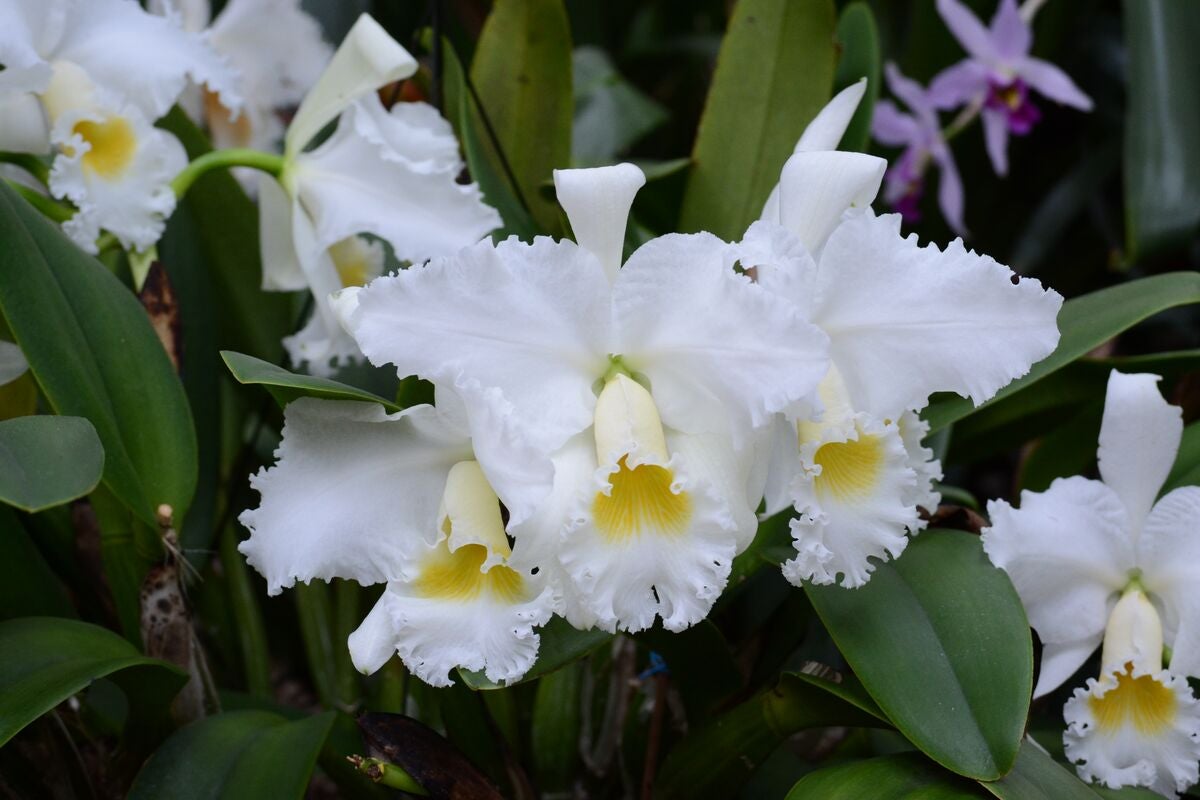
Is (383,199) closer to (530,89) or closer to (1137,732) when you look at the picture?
(530,89)

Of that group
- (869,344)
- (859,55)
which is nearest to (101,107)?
(869,344)

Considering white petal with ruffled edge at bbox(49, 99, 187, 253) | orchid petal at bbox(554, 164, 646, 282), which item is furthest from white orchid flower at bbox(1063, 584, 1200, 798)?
white petal with ruffled edge at bbox(49, 99, 187, 253)

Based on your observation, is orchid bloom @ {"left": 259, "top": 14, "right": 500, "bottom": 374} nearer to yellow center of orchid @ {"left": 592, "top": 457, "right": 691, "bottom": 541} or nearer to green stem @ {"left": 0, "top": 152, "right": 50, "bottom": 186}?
green stem @ {"left": 0, "top": 152, "right": 50, "bottom": 186}

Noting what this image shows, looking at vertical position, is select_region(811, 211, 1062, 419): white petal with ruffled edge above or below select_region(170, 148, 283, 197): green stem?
above

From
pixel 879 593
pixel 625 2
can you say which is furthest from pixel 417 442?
pixel 625 2

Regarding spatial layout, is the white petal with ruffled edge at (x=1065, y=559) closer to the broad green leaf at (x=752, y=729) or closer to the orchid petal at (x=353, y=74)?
the broad green leaf at (x=752, y=729)

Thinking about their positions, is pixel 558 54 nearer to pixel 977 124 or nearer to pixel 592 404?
pixel 592 404
